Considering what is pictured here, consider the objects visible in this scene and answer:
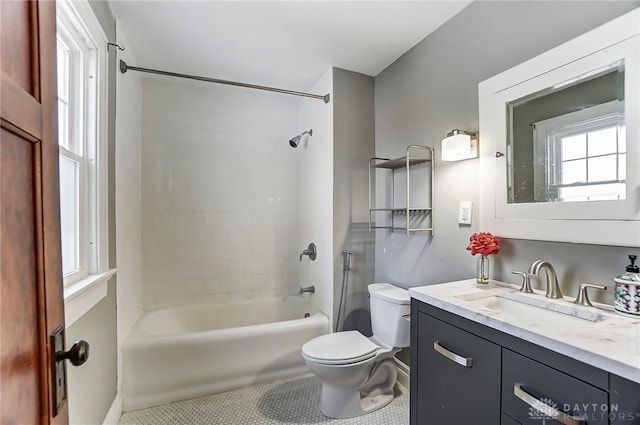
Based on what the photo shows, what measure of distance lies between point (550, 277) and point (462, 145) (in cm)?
73

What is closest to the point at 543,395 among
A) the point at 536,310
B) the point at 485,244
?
the point at 536,310

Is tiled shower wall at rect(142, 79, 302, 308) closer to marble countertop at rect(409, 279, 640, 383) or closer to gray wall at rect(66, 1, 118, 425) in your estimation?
gray wall at rect(66, 1, 118, 425)

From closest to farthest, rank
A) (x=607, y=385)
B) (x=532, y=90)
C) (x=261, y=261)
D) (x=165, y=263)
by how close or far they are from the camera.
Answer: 1. (x=607, y=385)
2. (x=532, y=90)
3. (x=165, y=263)
4. (x=261, y=261)

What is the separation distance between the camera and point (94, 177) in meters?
1.47

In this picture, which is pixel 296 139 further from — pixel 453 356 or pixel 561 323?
pixel 561 323

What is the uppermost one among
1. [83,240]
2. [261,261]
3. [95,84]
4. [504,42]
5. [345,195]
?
[504,42]

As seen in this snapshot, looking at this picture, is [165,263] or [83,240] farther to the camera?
[165,263]

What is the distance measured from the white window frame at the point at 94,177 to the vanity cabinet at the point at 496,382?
1484mm

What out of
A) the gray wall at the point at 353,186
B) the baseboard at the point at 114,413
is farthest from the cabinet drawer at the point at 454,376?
the baseboard at the point at 114,413

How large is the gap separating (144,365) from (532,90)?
2595 mm

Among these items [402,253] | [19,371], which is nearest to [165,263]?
[402,253]

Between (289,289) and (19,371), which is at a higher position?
(19,371)

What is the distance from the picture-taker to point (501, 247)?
1464mm

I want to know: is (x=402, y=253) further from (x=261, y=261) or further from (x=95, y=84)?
(x=95, y=84)
